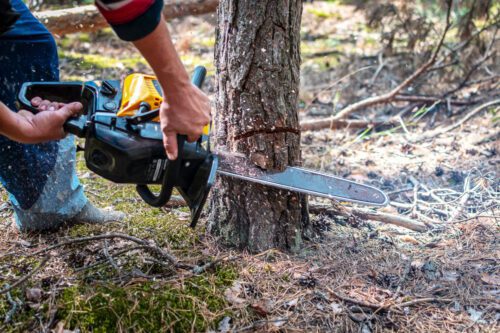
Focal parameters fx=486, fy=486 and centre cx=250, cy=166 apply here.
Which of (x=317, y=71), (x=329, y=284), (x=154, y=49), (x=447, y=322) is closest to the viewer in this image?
(x=154, y=49)

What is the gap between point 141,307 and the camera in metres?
1.94

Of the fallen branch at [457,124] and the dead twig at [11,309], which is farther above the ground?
the fallen branch at [457,124]

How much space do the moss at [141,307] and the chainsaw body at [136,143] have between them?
1.09ft

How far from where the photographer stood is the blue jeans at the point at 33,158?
8.08ft

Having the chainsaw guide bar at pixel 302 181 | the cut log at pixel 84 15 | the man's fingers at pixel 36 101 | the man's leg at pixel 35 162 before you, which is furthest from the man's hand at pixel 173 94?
→ the cut log at pixel 84 15

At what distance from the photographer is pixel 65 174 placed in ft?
8.91

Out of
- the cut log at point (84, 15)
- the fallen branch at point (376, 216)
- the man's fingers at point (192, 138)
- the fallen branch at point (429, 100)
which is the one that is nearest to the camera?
the man's fingers at point (192, 138)

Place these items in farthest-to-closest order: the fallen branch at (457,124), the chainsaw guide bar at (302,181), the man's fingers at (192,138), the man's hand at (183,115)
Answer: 1. the fallen branch at (457,124)
2. the chainsaw guide bar at (302,181)
3. the man's fingers at (192,138)
4. the man's hand at (183,115)

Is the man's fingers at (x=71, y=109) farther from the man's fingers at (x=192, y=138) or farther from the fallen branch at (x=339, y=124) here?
the fallen branch at (x=339, y=124)

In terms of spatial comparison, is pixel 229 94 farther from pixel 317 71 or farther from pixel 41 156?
pixel 317 71

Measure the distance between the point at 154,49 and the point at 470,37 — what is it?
4.27 m

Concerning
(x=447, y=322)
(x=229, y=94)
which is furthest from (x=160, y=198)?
(x=447, y=322)

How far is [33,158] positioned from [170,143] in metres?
1.10

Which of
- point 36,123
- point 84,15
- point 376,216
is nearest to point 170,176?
point 36,123
